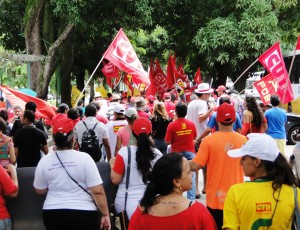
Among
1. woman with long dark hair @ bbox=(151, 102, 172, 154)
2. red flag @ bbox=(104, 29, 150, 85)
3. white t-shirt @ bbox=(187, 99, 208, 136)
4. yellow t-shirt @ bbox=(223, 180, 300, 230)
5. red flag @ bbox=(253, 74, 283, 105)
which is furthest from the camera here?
red flag @ bbox=(253, 74, 283, 105)

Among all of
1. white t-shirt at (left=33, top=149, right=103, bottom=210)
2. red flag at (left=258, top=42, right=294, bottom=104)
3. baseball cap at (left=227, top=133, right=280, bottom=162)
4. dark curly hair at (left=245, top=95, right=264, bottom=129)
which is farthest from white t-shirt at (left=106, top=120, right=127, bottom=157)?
baseball cap at (left=227, top=133, right=280, bottom=162)

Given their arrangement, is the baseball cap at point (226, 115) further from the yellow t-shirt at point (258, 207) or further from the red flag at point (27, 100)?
the red flag at point (27, 100)

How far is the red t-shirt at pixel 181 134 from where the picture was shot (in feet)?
29.8

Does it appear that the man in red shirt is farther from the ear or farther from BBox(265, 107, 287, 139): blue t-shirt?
the ear

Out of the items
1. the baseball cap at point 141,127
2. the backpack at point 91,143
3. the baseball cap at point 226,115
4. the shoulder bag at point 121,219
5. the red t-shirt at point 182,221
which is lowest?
the shoulder bag at point 121,219

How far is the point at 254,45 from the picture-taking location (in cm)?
2339

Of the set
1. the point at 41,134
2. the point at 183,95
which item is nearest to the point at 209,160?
the point at 41,134

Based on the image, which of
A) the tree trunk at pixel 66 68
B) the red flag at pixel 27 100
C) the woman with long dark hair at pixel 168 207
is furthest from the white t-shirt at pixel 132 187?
the tree trunk at pixel 66 68

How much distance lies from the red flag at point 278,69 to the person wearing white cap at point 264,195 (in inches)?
395

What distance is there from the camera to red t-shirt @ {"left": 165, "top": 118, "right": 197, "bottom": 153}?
9.09 meters

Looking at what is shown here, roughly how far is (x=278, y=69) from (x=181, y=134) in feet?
19.0

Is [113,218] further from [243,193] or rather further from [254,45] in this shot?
[254,45]

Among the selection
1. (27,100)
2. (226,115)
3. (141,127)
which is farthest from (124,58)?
(226,115)

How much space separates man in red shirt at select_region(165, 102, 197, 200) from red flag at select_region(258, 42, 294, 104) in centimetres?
503
